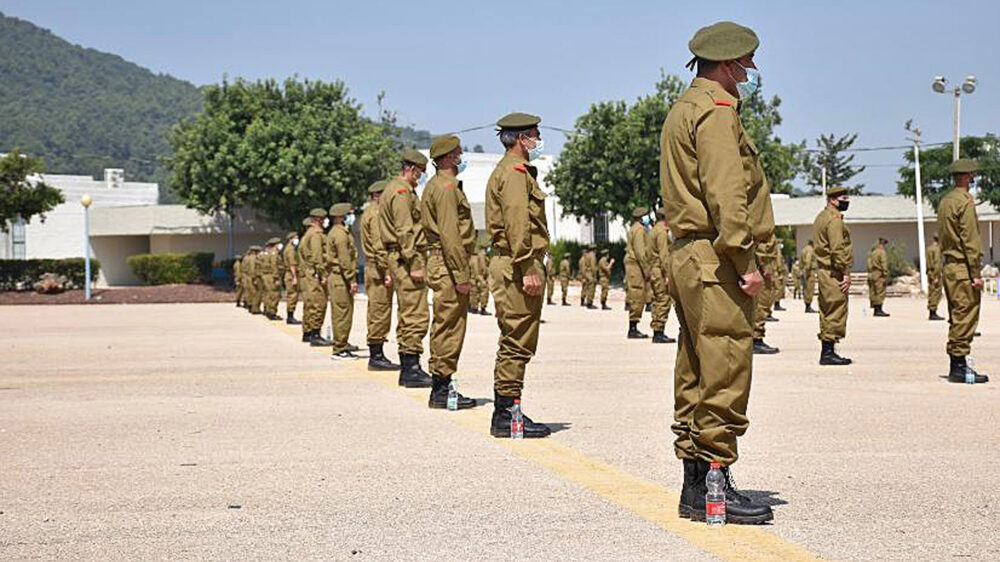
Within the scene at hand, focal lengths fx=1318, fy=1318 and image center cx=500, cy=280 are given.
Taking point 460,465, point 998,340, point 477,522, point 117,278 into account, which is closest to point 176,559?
point 477,522

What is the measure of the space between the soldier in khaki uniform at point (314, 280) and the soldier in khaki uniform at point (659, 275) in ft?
16.3

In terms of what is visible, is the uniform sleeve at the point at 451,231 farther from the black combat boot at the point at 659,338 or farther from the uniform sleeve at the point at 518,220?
the black combat boot at the point at 659,338

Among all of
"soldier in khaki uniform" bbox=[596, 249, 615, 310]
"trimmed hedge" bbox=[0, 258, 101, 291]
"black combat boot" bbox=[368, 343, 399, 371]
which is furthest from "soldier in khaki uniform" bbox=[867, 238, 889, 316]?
"trimmed hedge" bbox=[0, 258, 101, 291]

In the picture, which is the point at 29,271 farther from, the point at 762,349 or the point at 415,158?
the point at 415,158

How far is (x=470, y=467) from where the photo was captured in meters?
7.92

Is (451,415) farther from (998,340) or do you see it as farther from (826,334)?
(998,340)

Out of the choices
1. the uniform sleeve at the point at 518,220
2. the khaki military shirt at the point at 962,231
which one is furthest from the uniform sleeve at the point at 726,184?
the khaki military shirt at the point at 962,231

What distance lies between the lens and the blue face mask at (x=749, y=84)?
20.8 feet

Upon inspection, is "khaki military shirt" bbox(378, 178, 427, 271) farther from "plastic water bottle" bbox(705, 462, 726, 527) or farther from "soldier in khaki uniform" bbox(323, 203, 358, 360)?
"plastic water bottle" bbox(705, 462, 726, 527)

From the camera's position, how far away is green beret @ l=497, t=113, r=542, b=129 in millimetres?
9398

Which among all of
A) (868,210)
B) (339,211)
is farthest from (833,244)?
(868,210)

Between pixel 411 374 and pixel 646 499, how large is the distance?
6326 mm

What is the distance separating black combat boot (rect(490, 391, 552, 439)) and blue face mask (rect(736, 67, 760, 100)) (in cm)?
351

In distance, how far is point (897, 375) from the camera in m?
13.6
